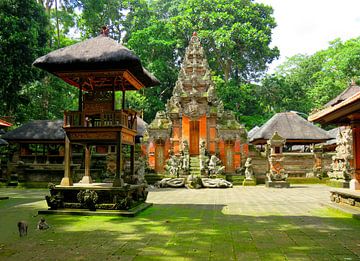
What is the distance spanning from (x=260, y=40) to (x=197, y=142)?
16.0 m

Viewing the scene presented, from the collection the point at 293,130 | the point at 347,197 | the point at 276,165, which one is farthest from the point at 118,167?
the point at 293,130

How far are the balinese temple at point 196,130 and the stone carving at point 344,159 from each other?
21.6 ft

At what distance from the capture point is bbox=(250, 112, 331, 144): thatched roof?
91.0 feet

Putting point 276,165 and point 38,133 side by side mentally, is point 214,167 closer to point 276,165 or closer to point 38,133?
point 276,165

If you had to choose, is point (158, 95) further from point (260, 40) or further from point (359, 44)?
point (359, 44)

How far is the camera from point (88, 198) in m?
9.71

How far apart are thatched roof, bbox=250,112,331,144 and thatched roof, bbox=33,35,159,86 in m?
19.7

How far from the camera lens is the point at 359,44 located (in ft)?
126

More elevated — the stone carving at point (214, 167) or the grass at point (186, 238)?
the stone carving at point (214, 167)

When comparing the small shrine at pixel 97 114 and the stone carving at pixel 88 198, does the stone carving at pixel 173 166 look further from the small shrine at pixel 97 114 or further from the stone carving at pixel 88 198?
the stone carving at pixel 88 198

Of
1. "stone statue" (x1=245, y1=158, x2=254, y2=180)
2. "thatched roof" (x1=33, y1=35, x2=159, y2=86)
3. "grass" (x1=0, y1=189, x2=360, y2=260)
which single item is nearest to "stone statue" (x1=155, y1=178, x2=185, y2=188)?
"stone statue" (x1=245, y1=158, x2=254, y2=180)

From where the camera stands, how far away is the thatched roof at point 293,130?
27750 millimetres

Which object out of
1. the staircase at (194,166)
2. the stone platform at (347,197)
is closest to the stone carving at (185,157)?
the staircase at (194,166)

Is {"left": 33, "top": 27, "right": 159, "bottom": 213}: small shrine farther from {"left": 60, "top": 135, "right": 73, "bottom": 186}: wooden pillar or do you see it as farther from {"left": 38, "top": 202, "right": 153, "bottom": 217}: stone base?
{"left": 38, "top": 202, "right": 153, "bottom": 217}: stone base
